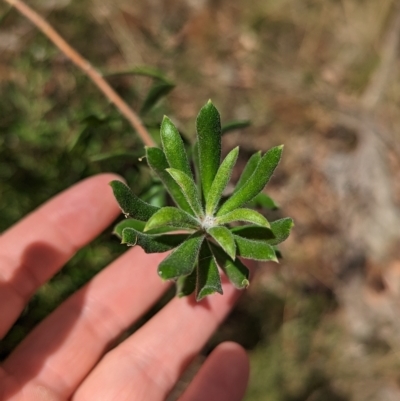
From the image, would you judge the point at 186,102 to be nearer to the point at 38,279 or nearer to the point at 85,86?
the point at 85,86

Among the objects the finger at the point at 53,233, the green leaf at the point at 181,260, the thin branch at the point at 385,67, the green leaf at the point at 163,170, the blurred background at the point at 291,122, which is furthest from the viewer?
the thin branch at the point at 385,67

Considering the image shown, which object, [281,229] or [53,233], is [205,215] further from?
[53,233]

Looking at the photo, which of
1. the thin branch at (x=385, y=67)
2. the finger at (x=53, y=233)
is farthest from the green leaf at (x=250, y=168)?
the thin branch at (x=385, y=67)

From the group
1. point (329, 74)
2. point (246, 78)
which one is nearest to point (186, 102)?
point (246, 78)

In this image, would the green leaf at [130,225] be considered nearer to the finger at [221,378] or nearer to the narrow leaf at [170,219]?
the narrow leaf at [170,219]

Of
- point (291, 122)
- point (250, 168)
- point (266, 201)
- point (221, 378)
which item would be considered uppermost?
point (250, 168)

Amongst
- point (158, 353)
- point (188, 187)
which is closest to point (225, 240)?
point (188, 187)
